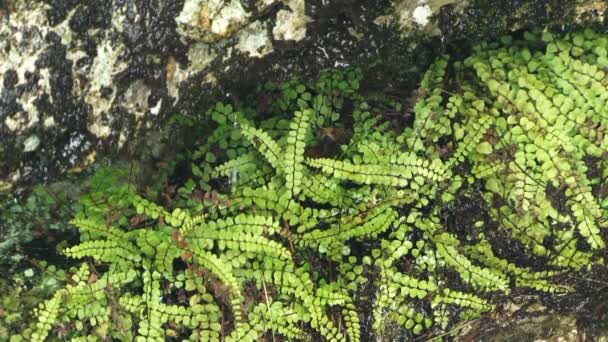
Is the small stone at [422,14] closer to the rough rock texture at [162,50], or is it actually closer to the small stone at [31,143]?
the rough rock texture at [162,50]

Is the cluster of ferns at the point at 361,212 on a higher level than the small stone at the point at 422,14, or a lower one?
lower

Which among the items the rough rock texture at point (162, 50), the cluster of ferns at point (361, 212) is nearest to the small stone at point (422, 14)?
the rough rock texture at point (162, 50)

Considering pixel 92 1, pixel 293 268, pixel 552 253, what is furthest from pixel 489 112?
pixel 92 1

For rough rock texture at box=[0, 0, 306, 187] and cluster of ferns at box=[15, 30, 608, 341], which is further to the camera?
cluster of ferns at box=[15, 30, 608, 341]

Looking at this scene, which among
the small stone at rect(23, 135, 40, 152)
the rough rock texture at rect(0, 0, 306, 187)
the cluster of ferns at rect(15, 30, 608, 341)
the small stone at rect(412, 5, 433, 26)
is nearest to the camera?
the rough rock texture at rect(0, 0, 306, 187)

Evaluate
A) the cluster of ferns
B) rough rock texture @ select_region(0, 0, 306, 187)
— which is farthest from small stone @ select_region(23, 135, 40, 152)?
the cluster of ferns

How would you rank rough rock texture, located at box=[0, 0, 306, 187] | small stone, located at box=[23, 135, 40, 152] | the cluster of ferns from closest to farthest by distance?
rough rock texture, located at box=[0, 0, 306, 187]
small stone, located at box=[23, 135, 40, 152]
the cluster of ferns

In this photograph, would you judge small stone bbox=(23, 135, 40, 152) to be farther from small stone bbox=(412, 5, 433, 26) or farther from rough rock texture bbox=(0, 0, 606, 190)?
small stone bbox=(412, 5, 433, 26)

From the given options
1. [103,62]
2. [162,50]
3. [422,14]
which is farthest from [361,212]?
[103,62]
